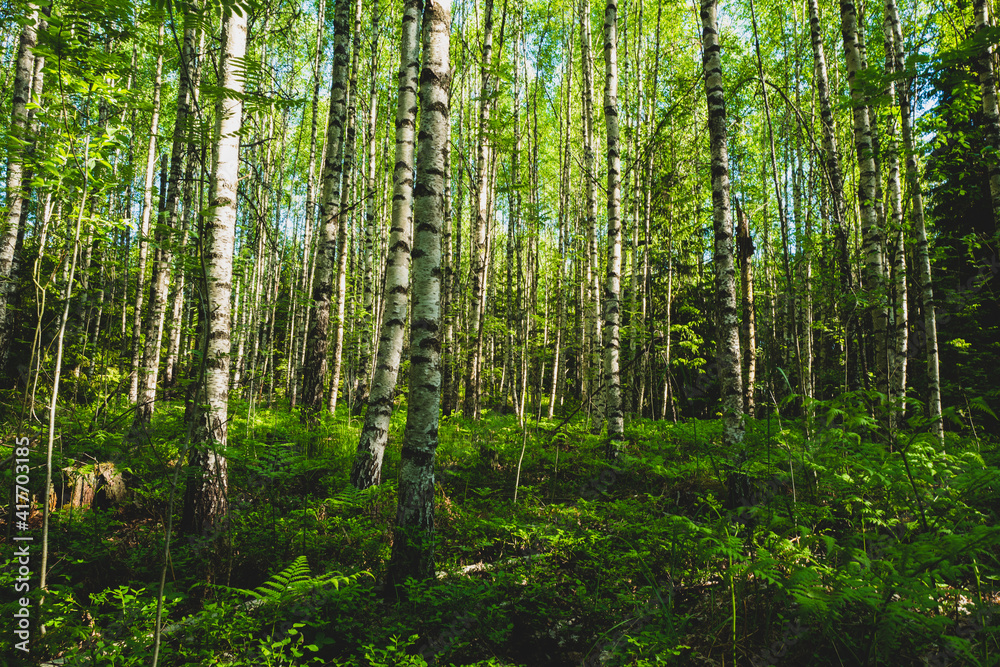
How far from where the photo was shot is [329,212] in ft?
24.5

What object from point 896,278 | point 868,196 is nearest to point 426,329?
point 868,196

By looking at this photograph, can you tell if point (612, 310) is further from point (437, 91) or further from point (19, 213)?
point (19, 213)

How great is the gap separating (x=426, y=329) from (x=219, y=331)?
74.5 inches

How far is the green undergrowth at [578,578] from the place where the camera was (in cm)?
218

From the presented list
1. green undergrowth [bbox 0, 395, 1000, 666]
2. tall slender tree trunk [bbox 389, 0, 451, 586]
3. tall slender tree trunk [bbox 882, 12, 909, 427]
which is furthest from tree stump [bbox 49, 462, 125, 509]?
tall slender tree trunk [bbox 882, 12, 909, 427]

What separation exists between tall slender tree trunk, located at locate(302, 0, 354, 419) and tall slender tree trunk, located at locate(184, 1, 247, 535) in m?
3.15

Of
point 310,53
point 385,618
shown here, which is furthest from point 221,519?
A: point 310,53

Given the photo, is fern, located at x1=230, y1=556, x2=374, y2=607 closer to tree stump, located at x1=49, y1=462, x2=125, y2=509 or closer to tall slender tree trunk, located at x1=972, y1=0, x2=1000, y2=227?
tree stump, located at x1=49, y1=462, x2=125, y2=509

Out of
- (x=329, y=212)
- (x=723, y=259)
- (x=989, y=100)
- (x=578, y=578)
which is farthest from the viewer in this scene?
(x=329, y=212)

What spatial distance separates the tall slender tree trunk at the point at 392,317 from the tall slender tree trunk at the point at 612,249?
10.9ft

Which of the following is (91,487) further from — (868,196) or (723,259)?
(868,196)

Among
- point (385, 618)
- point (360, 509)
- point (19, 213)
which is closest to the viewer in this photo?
point (385, 618)

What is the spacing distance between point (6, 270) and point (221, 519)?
20.3 ft

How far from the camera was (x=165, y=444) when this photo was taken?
5.15 meters
